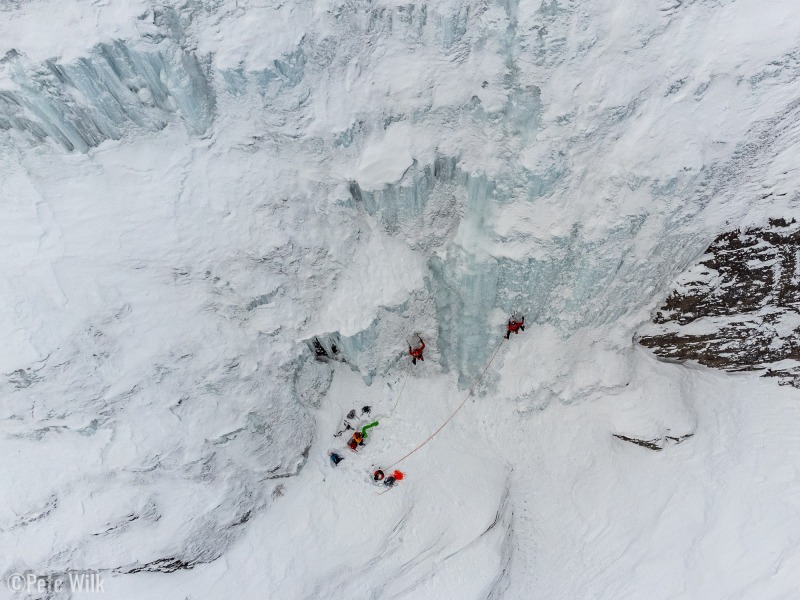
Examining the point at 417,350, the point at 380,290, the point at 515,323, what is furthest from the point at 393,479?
the point at 515,323

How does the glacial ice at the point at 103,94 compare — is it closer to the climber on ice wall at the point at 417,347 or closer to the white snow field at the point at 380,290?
the white snow field at the point at 380,290

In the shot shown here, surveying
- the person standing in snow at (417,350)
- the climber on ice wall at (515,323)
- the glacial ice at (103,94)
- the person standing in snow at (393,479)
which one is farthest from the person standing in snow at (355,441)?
the glacial ice at (103,94)

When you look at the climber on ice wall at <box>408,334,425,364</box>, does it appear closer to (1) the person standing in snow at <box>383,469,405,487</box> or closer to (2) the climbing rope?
(2) the climbing rope

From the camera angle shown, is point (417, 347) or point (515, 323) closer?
point (515, 323)

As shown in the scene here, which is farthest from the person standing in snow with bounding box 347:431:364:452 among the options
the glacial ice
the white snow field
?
the glacial ice

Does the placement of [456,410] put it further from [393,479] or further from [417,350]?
[393,479]

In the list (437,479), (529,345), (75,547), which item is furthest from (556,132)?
(75,547)
